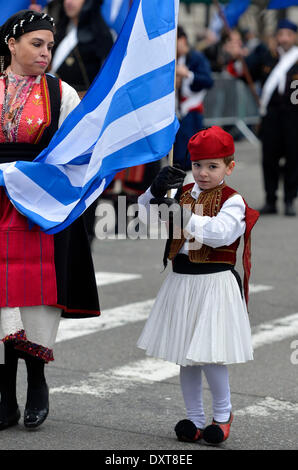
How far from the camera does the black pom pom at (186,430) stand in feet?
16.5

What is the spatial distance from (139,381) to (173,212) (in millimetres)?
1742

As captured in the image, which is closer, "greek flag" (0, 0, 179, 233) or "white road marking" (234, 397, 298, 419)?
"greek flag" (0, 0, 179, 233)

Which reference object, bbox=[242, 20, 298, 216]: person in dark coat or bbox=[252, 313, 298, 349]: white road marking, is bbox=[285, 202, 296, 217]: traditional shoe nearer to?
bbox=[242, 20, 298, 216]: person in dark coat

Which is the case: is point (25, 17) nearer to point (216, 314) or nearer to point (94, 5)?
point (216, 314)

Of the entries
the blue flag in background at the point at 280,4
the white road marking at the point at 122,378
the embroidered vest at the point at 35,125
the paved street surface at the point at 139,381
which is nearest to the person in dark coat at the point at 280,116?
the blue flag in background at the point at 280,4

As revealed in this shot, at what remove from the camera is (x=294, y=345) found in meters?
7.13

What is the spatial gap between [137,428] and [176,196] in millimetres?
1116

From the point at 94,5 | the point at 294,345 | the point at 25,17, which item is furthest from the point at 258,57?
the point at 25,17

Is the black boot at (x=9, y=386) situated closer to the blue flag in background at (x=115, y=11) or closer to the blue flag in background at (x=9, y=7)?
the blue flag in background at (x=9, y=7)

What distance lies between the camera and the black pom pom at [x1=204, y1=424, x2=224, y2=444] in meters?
5.00

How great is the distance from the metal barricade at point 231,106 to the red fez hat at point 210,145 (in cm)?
1622

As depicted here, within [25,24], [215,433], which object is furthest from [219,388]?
[25,24]

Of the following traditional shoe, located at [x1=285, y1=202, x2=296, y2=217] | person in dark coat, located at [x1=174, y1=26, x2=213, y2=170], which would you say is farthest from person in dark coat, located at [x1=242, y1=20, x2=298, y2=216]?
person in dark coat, located at [x1=174, y1=26, x2=213, y2=170]

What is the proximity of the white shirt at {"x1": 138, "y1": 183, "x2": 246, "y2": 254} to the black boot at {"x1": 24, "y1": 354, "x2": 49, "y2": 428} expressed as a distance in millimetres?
917
